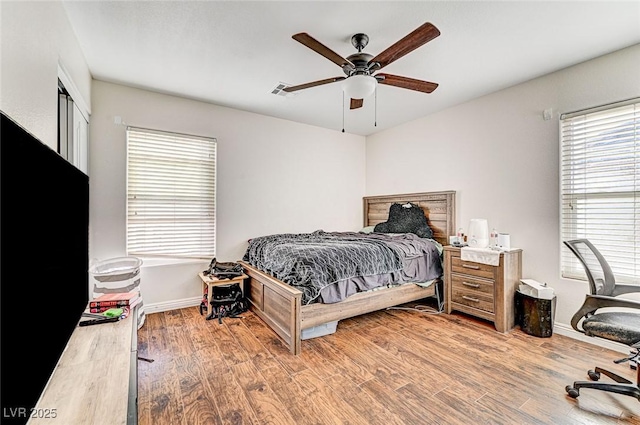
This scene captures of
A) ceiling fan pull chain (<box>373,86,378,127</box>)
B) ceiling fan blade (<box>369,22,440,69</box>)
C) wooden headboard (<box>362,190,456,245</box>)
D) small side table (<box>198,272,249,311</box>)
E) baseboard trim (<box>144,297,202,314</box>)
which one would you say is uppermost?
ceiling fan pull chain (<box>373,86,378,127</box>)

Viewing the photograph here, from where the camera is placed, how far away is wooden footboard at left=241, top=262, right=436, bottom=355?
2369mm

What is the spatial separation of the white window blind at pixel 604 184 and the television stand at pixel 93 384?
357cm

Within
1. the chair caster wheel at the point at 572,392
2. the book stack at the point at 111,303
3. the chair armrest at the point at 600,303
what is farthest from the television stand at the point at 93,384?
the chair armrest at the point at 600,303

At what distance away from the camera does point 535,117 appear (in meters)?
2.98

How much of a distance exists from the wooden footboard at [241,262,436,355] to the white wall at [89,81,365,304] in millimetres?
931

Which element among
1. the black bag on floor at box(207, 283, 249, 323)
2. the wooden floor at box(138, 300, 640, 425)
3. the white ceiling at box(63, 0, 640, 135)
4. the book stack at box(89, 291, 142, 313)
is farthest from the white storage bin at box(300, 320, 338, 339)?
the white ceiling at box(63, 0, 640, 135)

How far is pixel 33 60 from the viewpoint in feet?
4.74

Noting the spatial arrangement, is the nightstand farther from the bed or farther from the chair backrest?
the chair backrest

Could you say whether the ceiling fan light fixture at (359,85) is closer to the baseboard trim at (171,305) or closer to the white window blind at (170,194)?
the white window blind at (170,194)

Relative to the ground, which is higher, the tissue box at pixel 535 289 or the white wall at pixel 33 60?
the white wall at pixel 33 60

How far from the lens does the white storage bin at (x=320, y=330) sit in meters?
2.63

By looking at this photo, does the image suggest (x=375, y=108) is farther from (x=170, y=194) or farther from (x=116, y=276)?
(x=116, y=276)

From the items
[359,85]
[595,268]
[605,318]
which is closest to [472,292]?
[595,268]

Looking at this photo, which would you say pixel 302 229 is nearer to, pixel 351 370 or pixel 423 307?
pixel 423 307
